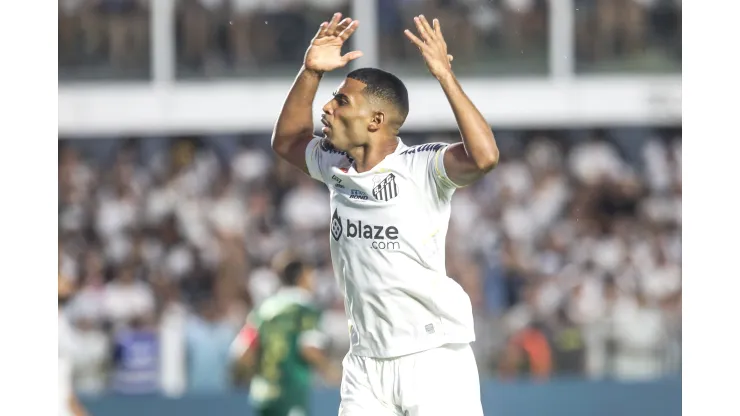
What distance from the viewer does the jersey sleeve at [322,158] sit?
6.11m

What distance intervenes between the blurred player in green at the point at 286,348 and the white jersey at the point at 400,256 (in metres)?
4.07

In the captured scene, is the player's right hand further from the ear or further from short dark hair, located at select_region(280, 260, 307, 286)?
short dark hair, located at select_region(280, 260, 307, 286)

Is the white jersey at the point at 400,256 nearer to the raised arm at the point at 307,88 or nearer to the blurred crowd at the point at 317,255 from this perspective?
the raised arm at the point at 307,88

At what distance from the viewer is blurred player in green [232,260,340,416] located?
9992 millimetres

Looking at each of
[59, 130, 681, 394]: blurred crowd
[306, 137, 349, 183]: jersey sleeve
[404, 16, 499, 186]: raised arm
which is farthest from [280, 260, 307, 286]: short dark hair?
[404, 16, 499, 186]: raised arm

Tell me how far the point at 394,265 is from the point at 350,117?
0.68 m

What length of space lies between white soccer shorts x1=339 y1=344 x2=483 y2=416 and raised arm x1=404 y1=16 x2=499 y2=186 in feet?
2.79

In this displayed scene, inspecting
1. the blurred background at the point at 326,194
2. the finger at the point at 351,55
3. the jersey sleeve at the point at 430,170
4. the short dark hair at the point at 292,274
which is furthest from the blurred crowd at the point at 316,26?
the jersey sleeve at the point at 430,170

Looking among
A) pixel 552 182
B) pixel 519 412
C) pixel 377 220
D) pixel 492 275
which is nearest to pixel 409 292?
pixel 377 220

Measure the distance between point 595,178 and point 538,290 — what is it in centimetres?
234

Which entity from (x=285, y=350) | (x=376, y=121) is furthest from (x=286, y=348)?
(x=376, y=121)

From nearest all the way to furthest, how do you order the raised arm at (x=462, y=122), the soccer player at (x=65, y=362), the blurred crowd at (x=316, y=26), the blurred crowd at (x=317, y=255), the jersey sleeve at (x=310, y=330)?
the raised arm at (x=462, y=122), the jersey sleeve at (x=310, y=330), the soccer player at (x=65, y=362), the blurred crowd at (x=317, y=255), the blurred crowd at (x=316, y=26)

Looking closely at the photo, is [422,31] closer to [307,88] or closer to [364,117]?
[364,117]

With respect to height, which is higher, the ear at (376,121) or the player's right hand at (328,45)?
the player's right hand at (328,45)
